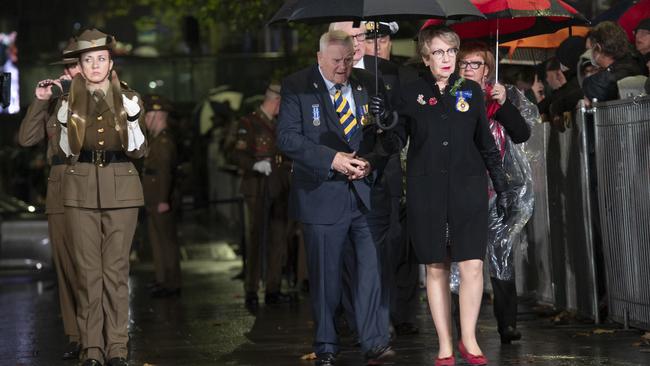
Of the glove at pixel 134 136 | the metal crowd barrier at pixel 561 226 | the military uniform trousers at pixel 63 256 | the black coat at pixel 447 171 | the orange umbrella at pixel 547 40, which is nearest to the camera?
the black coat at pixel 447 171

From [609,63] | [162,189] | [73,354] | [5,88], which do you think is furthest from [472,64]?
[162,189]

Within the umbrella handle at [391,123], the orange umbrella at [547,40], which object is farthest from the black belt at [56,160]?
the orange umbrella at [547,40]

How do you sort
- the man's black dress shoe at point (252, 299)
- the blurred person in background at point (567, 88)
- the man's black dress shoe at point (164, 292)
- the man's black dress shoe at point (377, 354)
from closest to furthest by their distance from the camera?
the man's black dress shoe at point (377, 354) < the blurred person in background at point (567, 88) < the man's black dress shoe at point (252, 299) < the man's black dress shoe at point (164, 292)

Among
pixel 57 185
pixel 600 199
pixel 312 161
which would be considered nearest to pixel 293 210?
pixel 312 161

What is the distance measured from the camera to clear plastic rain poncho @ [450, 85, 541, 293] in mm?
11469

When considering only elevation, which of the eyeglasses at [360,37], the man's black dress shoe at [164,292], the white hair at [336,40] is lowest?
the man's black dress shoe at [164,292]

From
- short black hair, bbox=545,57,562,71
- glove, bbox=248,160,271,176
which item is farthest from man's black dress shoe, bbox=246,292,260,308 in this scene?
short black hair, bbox=545,57,562,71

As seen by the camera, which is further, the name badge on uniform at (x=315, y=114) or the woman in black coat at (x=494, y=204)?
the woman in black coat at (x=494, y=204)

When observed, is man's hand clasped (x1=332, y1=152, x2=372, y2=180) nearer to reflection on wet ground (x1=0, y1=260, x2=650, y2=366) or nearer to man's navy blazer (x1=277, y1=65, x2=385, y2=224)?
man's navy blazer (x1=277, y1=65, x2=385, y2=224)

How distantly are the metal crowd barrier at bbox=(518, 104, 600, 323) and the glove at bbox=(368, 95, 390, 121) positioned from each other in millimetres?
2762

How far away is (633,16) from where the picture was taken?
48.9ft

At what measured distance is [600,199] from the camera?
12.3 m

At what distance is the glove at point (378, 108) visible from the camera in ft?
33.4

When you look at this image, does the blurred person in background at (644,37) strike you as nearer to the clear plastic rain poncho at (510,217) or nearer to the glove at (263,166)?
the clear plastic rain poncho at (510,217)
